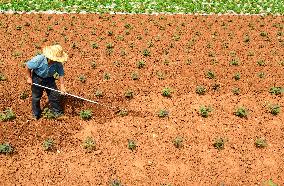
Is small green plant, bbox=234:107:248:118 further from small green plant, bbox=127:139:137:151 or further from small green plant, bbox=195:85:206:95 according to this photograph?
small green plant, bbox=127:139:137:151

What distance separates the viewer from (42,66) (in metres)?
8.15

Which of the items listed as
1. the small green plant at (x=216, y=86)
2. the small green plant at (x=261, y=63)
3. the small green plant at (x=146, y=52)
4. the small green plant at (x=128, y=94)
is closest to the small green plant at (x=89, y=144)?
the small green plant at (x=128, y=94)

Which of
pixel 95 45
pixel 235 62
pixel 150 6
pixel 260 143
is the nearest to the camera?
pixel 260 143

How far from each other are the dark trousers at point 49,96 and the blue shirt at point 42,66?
8.5 inches

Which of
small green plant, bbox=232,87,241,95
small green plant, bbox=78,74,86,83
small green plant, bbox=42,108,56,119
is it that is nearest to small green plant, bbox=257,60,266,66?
small green plant, bbox=232,87,241,95

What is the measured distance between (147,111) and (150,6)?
11.7 meters

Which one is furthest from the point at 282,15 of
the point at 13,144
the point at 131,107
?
the point at 13,144

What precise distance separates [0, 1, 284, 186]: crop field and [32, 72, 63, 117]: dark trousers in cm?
26

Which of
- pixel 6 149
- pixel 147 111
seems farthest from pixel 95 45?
pixel 6 149

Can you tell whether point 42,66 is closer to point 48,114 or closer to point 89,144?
point 48,114

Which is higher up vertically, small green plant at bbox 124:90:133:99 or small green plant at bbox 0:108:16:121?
small green plant at bbox 124:90:133:99

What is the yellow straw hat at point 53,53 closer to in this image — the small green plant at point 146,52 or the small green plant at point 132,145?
the small green plant at point 132,145

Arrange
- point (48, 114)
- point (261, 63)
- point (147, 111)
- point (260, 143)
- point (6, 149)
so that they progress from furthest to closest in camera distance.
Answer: point (261, 63), point (147, 111), point (48, 114), point (260, 143), point (6, 149)

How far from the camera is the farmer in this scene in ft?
26.1
